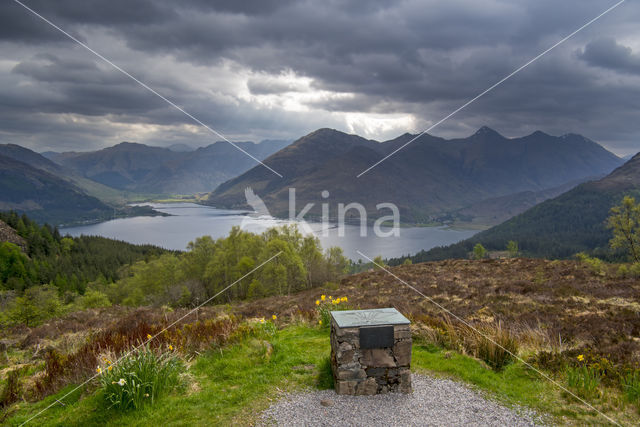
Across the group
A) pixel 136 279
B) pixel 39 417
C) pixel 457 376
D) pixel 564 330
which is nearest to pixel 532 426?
pixel 457 376

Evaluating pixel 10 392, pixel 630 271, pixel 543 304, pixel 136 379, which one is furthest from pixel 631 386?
pixel 630 271

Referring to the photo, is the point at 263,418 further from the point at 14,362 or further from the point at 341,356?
the point at 14,362

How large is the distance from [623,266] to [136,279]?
2362 inches

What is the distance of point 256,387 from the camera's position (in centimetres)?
742

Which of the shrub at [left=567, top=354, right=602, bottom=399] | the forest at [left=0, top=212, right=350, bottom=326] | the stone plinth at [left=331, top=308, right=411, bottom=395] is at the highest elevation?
the stone plinth at [left=331, top=308, right=411, bottom=395]

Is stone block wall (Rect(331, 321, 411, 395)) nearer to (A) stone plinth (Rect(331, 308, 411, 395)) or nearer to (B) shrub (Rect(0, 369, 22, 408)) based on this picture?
(A) stone plinth (Rect(331, 308, 411, 395))

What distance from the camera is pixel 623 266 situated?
20953 mm

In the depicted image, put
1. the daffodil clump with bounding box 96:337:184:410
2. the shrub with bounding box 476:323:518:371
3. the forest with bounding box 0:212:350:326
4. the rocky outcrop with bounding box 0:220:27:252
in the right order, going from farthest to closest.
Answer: the rocky outcrop with bounding box 0:220:27:252 < the forest with bounding box 0:212:350:326 < the shrub with bounding box 476:323:518:371 < the daffodil clump with bounding box 96:337:184:410

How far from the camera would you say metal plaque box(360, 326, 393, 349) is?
7051mm

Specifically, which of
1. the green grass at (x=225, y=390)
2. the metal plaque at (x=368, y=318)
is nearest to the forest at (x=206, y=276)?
the green grass at (x=225, y=390)

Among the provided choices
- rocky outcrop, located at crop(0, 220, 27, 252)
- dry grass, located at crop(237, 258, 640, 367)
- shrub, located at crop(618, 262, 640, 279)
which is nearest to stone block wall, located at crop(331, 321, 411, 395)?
dry grass, located at crop(237, 258, 640, 367)

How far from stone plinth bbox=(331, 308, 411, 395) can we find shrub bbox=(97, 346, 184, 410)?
357cm

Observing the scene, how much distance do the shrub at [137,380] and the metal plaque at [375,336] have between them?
4101 mm

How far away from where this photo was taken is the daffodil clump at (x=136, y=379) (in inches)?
260
